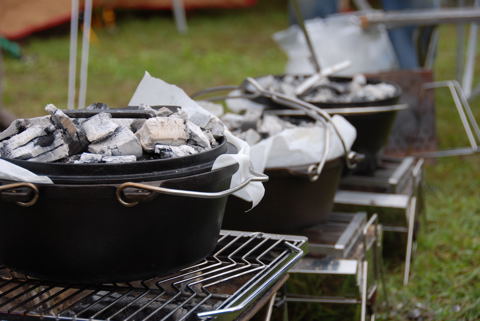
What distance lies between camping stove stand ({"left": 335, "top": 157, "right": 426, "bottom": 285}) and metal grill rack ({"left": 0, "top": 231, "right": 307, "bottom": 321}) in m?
0.84

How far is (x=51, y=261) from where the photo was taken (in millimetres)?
1238

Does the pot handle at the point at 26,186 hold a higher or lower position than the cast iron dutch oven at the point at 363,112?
higher

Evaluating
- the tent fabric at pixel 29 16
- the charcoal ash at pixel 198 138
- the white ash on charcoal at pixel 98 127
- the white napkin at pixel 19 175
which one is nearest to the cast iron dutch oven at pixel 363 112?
the charcoal ash at pixel 198 138

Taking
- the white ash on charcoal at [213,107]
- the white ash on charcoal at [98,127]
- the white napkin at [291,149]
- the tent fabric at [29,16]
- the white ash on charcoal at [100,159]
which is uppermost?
the tent fabric at [29,16]

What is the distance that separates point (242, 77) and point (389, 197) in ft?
11.2

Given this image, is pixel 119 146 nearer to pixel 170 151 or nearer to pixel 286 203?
pixel 170 151

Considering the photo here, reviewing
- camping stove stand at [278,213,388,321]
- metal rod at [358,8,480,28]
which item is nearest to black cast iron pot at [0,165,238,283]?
camping stove stand at [278,213,388,321]

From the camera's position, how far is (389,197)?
2404mm

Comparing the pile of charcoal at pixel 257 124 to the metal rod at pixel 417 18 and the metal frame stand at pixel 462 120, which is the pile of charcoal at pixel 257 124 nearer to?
the metal frame stand at pixel 462 120

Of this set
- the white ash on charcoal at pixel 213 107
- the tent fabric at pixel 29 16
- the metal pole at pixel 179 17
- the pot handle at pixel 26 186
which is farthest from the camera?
the metal pole at pixel 179 17

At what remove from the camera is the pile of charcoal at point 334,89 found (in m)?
2.38

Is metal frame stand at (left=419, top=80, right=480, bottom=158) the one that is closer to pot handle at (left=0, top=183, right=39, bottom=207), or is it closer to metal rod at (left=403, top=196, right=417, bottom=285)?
metal rod at (left=403, top=196, right=417, bottom=285)

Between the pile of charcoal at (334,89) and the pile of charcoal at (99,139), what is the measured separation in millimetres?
1012

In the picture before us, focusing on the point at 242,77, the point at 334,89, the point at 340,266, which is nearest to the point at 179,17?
the point at 242,77
